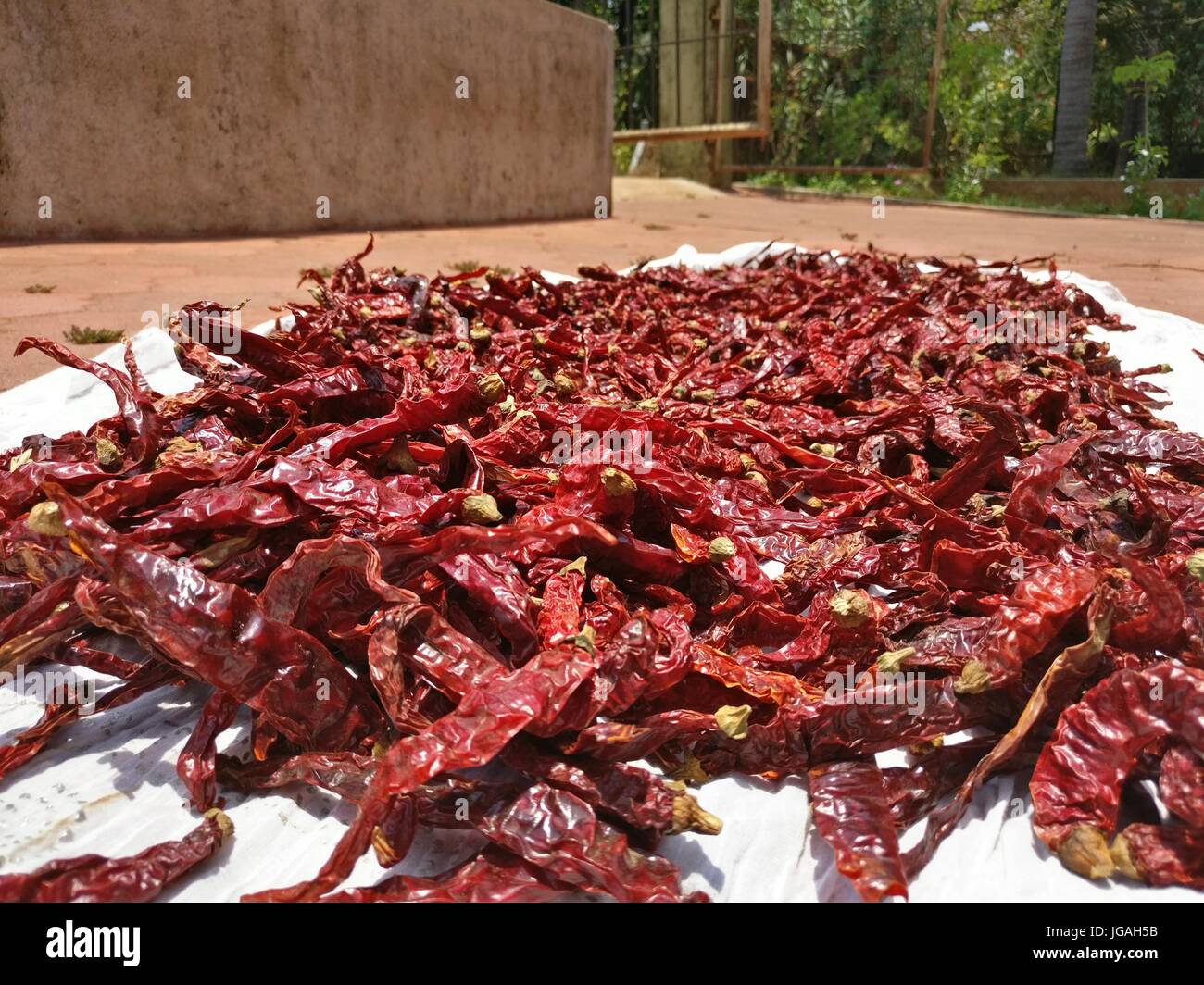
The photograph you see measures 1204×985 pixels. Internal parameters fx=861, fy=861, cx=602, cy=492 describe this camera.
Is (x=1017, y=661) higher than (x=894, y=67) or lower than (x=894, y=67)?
lower

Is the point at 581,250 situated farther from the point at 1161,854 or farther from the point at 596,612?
the point at 1161,854

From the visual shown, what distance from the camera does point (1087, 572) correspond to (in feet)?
6.37

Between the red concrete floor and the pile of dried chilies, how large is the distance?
245cm

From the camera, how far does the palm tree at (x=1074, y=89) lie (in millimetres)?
15039

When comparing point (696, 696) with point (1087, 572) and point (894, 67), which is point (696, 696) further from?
point (894, 67)

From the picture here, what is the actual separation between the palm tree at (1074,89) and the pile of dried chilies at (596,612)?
1514cm

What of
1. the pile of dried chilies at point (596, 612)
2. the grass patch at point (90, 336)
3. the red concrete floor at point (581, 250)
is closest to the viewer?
the pile of dried chilies at point (596, 612)

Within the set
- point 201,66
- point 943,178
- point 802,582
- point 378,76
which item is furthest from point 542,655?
point 943,178

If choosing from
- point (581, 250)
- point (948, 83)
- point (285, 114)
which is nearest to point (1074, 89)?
point (948, 83)

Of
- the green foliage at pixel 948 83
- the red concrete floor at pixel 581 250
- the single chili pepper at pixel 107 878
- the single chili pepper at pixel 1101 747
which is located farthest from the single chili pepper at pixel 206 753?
the green foliage at pixel 948 83

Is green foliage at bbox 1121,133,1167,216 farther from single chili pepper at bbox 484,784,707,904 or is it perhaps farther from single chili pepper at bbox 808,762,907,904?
single chili pepper at bbox 484,784,707,904

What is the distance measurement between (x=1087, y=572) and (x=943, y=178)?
1911 centimetres

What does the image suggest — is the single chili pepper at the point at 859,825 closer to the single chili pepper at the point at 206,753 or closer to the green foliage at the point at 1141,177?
the single chili pepper at the point at 206,753

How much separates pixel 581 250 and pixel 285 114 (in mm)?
3157
